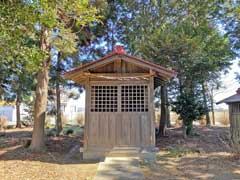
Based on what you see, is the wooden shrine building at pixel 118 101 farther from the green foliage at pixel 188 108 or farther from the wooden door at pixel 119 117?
the green foliage at pixel 188 108

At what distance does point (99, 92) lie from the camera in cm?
873

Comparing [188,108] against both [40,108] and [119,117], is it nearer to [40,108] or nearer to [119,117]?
[119,117]

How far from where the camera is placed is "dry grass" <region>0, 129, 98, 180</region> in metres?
6.17

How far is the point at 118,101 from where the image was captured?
8.60 meters

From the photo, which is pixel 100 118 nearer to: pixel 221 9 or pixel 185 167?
pixel 185 167

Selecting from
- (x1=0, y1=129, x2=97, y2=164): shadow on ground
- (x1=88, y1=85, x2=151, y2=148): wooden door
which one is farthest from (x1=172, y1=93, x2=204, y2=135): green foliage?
(x1=0, y1=129, x2=97, y2=164): shadow on ground

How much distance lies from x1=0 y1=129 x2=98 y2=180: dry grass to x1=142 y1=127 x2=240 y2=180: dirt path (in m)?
1.69

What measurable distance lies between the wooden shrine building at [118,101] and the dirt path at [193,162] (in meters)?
1.09

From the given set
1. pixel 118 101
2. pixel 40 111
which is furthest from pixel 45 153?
pixel 118 101

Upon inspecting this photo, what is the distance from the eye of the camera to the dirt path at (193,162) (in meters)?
6.24

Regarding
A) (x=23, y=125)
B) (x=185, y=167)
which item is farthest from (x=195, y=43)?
(x=23, y=125)

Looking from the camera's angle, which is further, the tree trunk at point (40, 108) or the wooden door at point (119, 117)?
the tree trunk at point (40, 108)

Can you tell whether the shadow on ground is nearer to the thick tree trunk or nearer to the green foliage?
the thick tree trunk

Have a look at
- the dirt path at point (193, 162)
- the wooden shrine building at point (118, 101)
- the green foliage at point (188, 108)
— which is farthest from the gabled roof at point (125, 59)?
the green foliage at point (188, 108)
